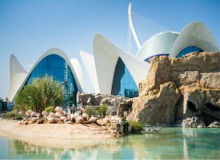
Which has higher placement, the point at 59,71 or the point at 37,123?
the point at 59,71

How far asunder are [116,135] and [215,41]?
2733 centimetres

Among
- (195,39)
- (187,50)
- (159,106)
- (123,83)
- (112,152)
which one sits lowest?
(112,152)

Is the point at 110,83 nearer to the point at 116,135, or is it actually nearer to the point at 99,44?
the point at 99,44

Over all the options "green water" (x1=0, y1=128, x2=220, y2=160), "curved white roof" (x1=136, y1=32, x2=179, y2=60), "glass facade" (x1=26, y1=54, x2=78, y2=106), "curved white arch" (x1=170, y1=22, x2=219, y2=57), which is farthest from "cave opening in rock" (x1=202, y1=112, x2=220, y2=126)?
"glass facade" (x1=26, y1=54, x2=78, y2=106)

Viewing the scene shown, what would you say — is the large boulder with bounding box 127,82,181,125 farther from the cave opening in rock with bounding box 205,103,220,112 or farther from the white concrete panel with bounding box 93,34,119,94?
the white concrete panel with bounding box 93,34,119,94

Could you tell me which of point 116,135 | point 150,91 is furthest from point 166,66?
point 116,135

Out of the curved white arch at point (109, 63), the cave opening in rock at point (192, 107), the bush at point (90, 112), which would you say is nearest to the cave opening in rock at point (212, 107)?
the cave opening in rock at point (192, 107)

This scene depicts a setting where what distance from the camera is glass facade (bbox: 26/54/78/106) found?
138 ft

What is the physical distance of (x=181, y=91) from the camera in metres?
21.5

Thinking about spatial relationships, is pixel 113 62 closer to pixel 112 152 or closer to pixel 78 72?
pixel 78 72

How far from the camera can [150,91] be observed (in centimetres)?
2227

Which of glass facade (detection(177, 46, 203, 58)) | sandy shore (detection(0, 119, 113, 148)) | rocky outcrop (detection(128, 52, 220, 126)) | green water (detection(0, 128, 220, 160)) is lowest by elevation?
green water (detection(0, 128, 220, 160))

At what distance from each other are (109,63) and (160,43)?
9.21 meters

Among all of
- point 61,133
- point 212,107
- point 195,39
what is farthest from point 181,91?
point 195,39
